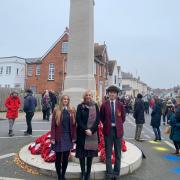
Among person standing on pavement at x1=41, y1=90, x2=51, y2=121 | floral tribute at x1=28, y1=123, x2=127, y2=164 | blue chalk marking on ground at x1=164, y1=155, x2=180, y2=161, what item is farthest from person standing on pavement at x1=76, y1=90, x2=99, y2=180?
person standing on pavement at x1=41, y1=90, x2=51, y2=121

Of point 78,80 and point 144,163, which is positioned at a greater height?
point 78,80

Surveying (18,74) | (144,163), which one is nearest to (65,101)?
(144,163)

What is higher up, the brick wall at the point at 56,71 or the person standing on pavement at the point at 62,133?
the brick wall at the point at 56,71

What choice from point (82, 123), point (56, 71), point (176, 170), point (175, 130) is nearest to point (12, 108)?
point (82, 123)

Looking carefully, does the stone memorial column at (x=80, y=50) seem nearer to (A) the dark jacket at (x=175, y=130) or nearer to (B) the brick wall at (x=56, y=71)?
(A) the dark jacket at (x=175, y=130)

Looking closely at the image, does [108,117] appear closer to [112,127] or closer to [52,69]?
[112,127]

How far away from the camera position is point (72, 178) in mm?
5289

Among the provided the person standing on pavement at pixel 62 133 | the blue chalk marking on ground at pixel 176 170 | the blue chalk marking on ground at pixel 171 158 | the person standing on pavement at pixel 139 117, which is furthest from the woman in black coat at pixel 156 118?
the person standing on pavement at pixel 62 133

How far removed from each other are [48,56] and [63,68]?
326cm

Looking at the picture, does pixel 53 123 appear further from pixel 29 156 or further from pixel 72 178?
pixel 29 156

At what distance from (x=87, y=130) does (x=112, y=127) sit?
A: 2.18ft

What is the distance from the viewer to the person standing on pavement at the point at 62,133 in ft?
16.1

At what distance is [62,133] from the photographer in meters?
4.95

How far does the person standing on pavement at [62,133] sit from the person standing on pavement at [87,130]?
0.16 metres
